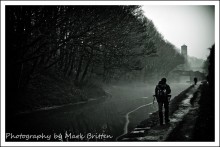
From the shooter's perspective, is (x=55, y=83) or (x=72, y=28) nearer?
(x=72, y=28)

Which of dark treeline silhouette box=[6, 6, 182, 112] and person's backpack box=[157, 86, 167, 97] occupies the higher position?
dark treeline silhouette box=[6, 6, 182, 112]

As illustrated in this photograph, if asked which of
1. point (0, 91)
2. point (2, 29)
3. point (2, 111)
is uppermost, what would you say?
point (2, 29)

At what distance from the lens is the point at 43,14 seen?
18.2m

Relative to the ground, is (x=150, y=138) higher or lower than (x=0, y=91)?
lower

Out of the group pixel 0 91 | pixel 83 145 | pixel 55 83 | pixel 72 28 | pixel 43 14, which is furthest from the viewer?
pixel 55 83

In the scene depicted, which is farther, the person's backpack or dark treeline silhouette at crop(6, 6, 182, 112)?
dark treeline silhouette at crop(6, 6, 182, 112)

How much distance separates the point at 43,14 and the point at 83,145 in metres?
11.8

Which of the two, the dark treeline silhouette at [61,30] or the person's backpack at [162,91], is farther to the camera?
the dark treeline silhouette at [61,30]

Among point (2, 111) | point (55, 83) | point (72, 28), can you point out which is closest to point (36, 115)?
point (72, 28)

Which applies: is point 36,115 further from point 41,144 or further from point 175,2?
point 175,2

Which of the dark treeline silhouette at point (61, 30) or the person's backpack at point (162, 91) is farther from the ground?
the dark treeline silhouette at point (61, 30)

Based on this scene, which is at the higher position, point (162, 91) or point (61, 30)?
point (61, 30)

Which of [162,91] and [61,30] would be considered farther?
[61,30]

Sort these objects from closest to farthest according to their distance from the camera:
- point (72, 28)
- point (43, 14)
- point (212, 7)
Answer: point (212, 7), point (43, 14), point (72, 28)
